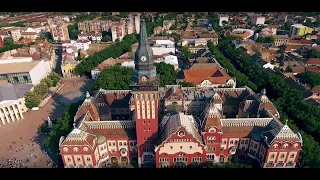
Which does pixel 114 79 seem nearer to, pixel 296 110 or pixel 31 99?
pixel 31 99

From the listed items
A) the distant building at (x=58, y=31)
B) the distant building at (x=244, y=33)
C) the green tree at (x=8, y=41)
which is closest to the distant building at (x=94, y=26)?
the distant building at (x=58, y=31)

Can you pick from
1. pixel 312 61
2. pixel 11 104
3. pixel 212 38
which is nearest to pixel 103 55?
pixel 11 104

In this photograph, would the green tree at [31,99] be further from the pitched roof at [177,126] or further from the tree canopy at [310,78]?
the tree canopy at [310,78]

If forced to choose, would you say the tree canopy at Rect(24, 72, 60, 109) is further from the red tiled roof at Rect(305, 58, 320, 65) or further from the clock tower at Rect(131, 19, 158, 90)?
the red tiled roof at Rect(305, 58, 320, 65)

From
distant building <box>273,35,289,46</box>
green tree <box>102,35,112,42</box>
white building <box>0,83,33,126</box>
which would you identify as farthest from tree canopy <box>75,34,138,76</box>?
distant building <box>273,35,289,46</box>

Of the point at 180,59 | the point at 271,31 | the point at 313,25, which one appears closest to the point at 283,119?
the point at 180,59

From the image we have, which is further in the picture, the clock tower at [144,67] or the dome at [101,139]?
the dome at [101,139]
